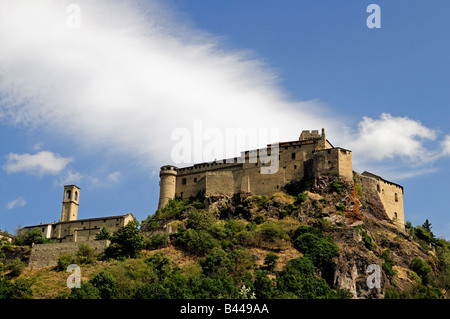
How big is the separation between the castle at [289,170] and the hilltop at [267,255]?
4.47 feet

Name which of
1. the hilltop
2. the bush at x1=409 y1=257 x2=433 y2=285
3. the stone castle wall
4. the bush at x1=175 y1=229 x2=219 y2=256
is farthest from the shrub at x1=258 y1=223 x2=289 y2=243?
the stone castle wall

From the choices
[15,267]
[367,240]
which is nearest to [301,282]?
[367,240]

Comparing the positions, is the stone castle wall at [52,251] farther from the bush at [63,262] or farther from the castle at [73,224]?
the castle at [73,224]

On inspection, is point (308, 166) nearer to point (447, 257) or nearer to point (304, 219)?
point (304, 219)

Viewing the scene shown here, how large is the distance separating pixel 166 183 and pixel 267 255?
24.7 metres

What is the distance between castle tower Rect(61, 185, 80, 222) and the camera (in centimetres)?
8906

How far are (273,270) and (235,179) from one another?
1921 centimetres

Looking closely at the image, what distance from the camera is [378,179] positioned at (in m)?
81.9

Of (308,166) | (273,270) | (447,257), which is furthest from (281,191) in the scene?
(447,257)

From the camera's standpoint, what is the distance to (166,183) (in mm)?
87688

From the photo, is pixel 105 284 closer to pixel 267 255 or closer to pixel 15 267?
pixel 15 267

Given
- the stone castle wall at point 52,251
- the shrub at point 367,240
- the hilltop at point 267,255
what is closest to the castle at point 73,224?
the hilltop at point 267,255

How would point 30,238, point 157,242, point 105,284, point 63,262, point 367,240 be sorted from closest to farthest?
point 105,284 → point 63,262 → point 157,242 → point 367,240 → point 30,238

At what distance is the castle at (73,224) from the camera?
81375 millimetres
